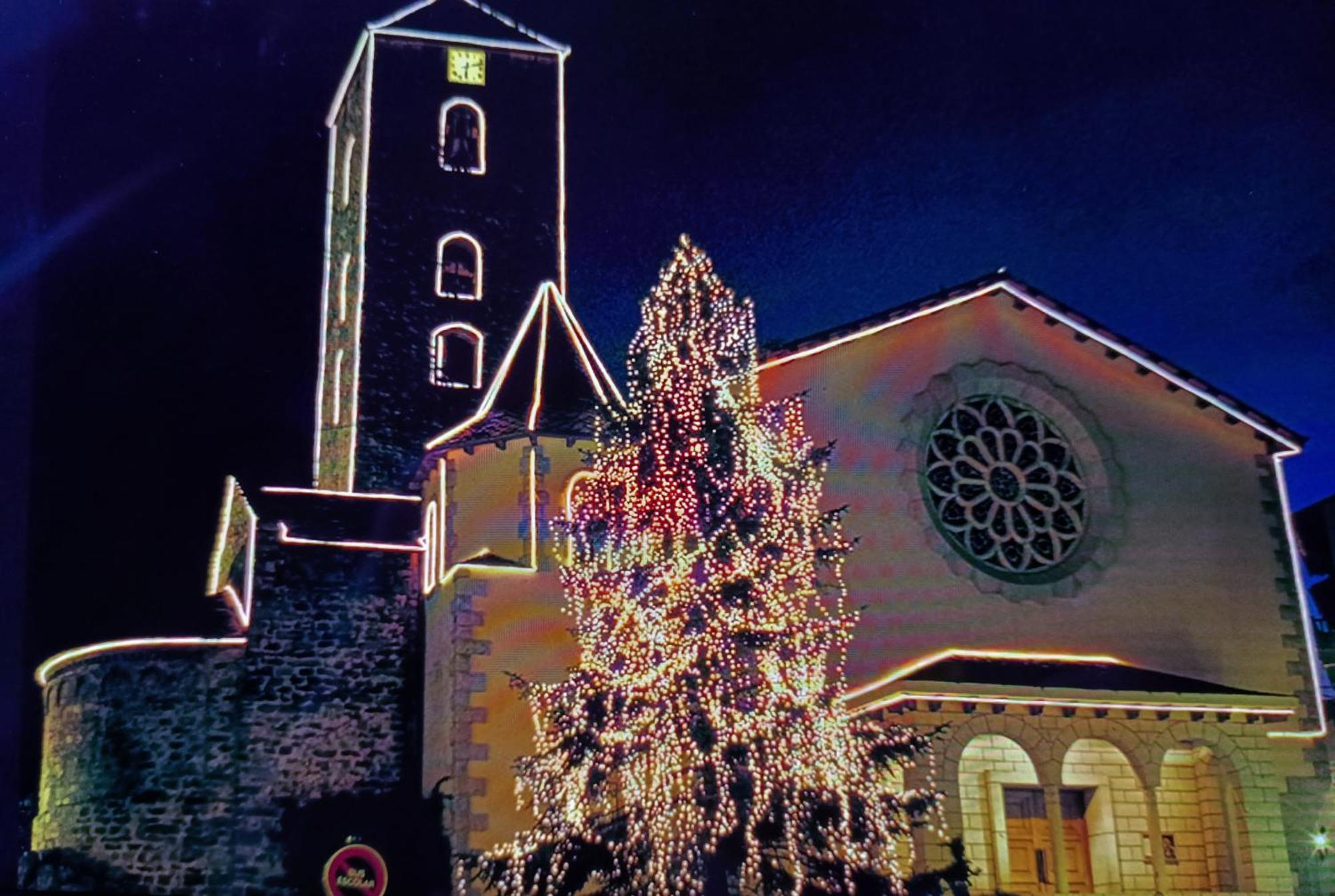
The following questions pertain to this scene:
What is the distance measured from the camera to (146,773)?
2228 cm

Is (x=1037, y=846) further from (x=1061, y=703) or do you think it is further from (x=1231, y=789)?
(x=1231, y=789)

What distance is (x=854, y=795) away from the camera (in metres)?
17.2

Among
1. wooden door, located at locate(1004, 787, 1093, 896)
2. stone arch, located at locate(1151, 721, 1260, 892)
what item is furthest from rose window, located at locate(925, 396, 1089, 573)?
wooden door, located at locate(1004, 787, 1093, 896)

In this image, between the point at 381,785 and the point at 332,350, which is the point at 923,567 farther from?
the point at 332,350

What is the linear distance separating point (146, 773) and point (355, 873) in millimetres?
3764

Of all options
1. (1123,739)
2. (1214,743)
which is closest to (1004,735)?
(1123,739)

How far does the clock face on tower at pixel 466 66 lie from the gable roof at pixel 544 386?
502 cm

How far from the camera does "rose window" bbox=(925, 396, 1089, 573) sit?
2205 cm

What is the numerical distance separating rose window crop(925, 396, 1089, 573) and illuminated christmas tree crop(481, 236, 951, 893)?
346 centimetres

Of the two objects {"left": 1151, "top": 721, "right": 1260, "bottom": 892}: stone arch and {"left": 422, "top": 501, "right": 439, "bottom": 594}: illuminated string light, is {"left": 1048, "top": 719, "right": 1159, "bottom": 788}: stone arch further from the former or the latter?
{"left": 422, "top": 501, "right": 439, "bottom": 594}: illuminated string light

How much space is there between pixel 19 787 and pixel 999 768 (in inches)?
877

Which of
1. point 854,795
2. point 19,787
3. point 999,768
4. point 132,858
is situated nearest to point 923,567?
point 999,768

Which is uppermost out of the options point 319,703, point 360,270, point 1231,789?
point 360,270

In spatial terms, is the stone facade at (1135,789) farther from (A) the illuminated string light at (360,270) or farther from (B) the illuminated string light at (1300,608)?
(A) the illuminated string light at (360,270)
